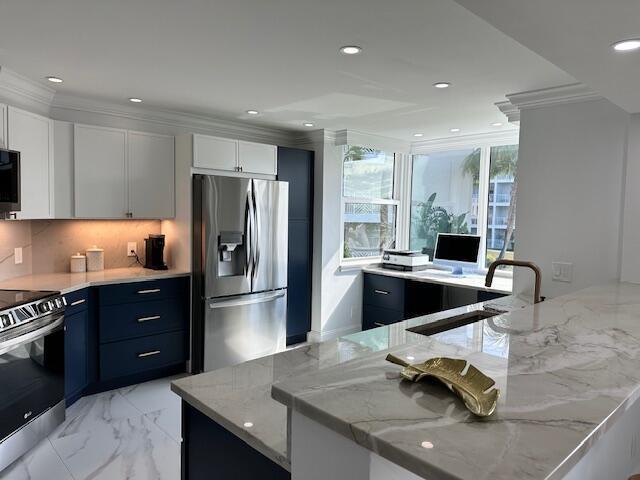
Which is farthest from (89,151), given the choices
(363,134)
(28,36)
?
(363,134)

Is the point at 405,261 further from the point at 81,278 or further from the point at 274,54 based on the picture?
the point at 81,278

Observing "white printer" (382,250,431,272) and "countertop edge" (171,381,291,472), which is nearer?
"countertop edge" (171,381,291,472)

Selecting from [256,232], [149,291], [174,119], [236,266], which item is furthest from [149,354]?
[174,119]

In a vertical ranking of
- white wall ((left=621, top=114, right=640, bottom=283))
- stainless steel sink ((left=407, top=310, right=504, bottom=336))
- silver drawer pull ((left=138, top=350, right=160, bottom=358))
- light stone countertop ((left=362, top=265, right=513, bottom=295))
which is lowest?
silver drawer pull ((left=138, top=350, right=160, bottom=358))

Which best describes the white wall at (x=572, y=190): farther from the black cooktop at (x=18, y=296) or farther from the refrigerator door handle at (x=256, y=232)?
the black cooktop at (x=18, y=296)

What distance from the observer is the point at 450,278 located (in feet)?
14.1

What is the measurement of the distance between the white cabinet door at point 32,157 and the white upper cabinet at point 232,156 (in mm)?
1070

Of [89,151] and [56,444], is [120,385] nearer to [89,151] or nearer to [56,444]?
[56,444]

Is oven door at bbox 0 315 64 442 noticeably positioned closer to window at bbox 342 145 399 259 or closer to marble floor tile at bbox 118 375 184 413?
marble floor tile at bbox 118 375 184 413

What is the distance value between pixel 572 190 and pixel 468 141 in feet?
7.01

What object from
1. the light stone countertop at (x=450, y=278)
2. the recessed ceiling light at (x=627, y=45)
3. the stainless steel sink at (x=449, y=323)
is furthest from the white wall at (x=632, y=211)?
the recessed ceiling light at (x=627, y=45)

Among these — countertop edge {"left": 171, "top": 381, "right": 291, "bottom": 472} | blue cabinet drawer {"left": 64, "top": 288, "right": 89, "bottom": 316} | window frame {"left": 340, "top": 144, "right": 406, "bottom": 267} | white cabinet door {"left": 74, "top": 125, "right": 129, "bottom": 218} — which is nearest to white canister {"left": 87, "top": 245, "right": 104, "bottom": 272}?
white cabinet door {"left": 74, "top": 125, "right": 129, "bottom": 218}

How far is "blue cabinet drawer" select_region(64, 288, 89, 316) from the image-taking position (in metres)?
3.04

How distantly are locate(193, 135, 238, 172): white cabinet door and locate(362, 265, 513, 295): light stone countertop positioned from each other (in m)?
1.95
